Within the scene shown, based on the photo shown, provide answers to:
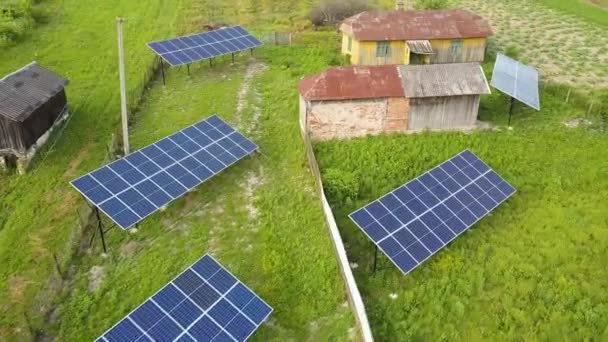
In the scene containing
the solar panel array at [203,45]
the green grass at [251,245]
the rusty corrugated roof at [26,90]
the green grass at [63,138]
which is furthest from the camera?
the solar panel array at [203,45]

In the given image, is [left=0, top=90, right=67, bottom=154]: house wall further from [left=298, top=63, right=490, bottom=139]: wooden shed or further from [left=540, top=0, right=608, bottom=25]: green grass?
[left=540, top=0, right=608, bottom=25]: green grass

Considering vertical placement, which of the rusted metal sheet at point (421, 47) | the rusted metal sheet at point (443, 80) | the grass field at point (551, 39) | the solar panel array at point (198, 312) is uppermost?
the rusted metal sheet at point (443, 80)

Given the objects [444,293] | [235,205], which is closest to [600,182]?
[444,293]

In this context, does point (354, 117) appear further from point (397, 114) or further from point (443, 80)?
point (443, 80)

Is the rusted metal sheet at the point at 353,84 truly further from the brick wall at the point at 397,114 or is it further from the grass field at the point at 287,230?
the grass field at the point at 287,230

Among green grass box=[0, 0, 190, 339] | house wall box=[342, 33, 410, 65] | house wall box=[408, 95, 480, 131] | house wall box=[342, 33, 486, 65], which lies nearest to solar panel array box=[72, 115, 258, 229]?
green grass box=[0, 0, 190, 339]

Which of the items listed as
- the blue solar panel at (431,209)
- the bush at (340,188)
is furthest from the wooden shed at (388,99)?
the blue solar panel at (431,209)

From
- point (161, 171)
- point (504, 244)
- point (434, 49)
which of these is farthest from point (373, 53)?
point (161, 171)
